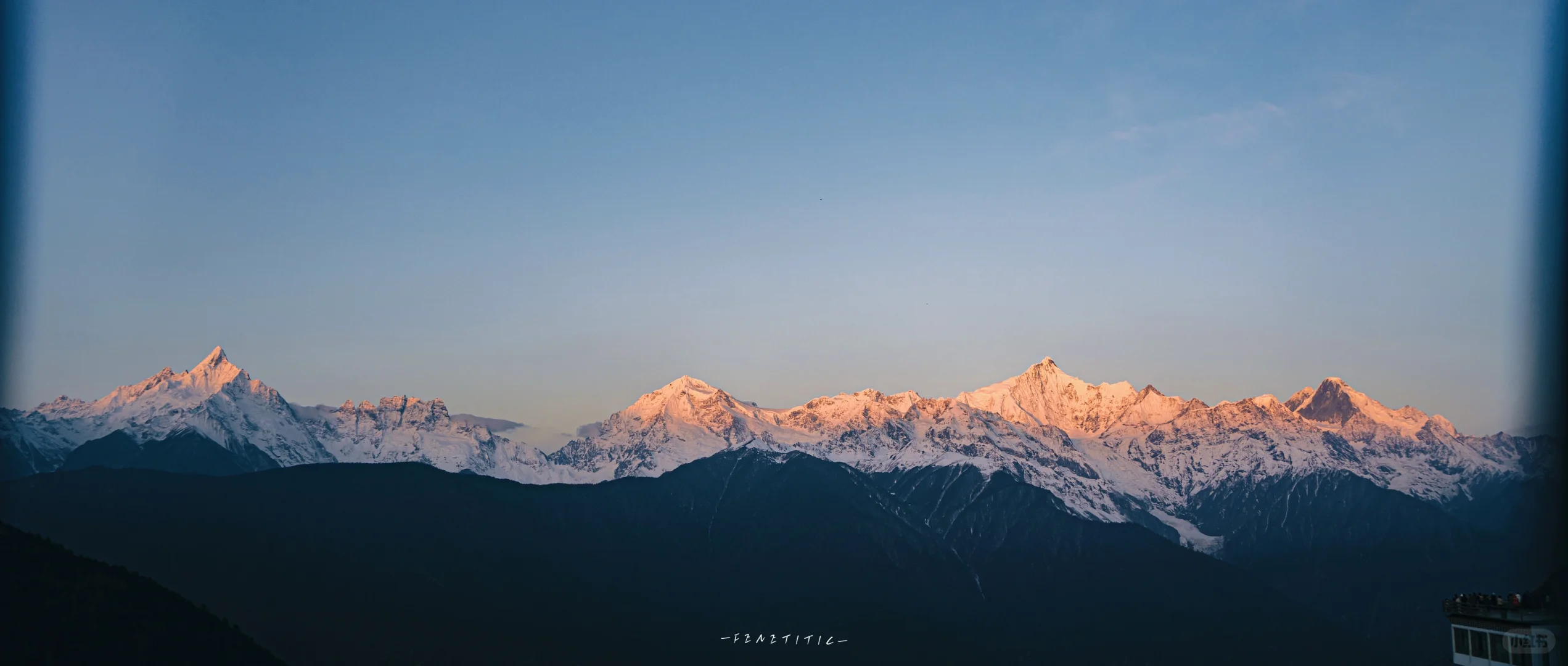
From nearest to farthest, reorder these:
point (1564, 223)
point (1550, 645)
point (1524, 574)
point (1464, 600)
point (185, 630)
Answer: point (1550, 645), point (1464, 600), point (1564, 223), point (1524, 574), point (185, 630)

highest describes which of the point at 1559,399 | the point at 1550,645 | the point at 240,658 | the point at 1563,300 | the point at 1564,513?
the point at 1563,300

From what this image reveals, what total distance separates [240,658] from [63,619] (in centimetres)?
1586

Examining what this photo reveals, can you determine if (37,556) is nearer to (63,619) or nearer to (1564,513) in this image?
(63,619)

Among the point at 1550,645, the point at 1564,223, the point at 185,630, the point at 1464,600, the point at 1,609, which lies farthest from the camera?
the point at 185,630

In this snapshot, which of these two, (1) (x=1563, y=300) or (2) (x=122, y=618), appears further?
(2) (x=122, y=618)

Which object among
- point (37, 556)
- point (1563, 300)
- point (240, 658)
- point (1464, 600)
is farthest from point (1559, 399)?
point (37, 556)

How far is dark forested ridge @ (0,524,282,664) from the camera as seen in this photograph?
118 metres

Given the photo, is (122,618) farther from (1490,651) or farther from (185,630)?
(1490,651)

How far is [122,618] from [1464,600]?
354ft

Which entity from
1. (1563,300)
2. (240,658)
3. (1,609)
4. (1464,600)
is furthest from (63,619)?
(1563,300)

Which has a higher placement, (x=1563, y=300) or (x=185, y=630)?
(x=1563, y=300)

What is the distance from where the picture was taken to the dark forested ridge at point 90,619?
389ft

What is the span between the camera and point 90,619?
122812mm

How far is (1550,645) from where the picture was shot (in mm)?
65438
